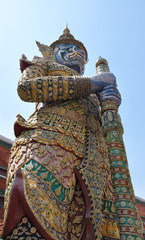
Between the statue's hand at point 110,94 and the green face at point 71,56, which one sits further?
the green face at point 71,56

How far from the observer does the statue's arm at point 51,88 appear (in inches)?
101

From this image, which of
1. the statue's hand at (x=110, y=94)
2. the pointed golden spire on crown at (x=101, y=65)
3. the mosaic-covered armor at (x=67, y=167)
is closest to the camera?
the mosaic-covered armor at (x=67, y=167)

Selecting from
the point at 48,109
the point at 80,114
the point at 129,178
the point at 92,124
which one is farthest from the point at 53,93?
the point at 129,178

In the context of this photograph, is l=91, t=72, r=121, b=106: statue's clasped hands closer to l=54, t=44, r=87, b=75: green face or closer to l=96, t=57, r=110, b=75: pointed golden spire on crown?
l=96, t=57, r=110, b=75: pointed golden spire on crown

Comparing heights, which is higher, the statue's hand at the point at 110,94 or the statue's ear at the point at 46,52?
the statue's ear at the point at 46,52

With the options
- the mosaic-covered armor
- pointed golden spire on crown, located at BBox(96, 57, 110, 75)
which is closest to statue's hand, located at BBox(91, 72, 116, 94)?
the mosaic-covered armor

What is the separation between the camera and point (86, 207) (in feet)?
6.86

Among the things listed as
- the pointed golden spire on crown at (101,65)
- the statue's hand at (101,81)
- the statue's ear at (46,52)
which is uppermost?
the statue's ear at (46,52)

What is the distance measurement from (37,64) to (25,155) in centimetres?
132

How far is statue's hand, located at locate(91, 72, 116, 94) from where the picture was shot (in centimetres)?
276

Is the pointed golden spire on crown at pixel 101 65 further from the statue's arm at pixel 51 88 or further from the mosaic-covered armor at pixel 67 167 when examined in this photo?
the statue's arm at pixel 51 88

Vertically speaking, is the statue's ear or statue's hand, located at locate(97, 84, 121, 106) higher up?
the statue's ear

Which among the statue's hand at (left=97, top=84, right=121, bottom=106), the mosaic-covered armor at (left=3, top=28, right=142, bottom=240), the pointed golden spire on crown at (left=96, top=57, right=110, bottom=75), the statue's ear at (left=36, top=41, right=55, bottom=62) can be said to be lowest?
the mosaic-covered armor at (left=3, top=28, right=142, bottom=240)

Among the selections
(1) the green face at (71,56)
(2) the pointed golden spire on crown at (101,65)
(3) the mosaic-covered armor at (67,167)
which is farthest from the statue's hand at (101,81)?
(1) the green face at (71,56)
